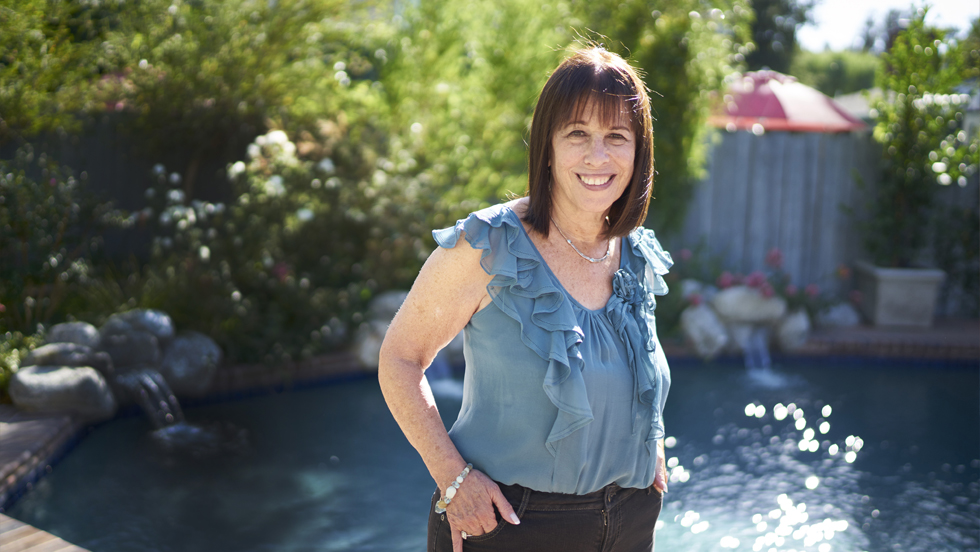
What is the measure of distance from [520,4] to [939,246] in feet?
15.2

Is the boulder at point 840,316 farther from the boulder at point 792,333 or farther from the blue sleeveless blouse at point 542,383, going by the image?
the blue sleeveless blouse at point 542,383

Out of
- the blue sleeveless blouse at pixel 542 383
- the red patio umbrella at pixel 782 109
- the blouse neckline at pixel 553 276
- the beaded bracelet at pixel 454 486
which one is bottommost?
the beaded bracelet at pixel 454 486

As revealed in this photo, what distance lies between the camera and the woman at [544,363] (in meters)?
1.36

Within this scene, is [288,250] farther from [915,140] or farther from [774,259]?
[915,140]

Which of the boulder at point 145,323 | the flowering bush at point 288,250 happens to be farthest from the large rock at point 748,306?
the boulder at point 145,323

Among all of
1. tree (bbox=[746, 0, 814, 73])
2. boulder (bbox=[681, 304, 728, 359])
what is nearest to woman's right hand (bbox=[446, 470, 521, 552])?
boulder (bbox=[681, 304, 728, 359])

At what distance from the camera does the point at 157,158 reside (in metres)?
6.97

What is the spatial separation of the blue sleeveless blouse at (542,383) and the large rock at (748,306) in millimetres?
5331

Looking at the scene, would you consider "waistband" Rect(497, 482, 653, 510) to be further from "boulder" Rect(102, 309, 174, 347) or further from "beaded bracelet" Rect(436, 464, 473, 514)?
"boulder" Rect(102, 309, 174, 347)

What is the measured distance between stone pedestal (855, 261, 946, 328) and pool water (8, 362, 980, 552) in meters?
1.57

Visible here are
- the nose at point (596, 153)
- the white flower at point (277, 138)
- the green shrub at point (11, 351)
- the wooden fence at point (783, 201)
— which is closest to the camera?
the nose at point (596, 153)

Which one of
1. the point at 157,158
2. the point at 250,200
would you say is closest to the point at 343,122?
the point at 250,200

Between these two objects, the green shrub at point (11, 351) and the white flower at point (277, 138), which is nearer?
the green shrub at point (11, 351)

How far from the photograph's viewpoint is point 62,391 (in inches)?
167
